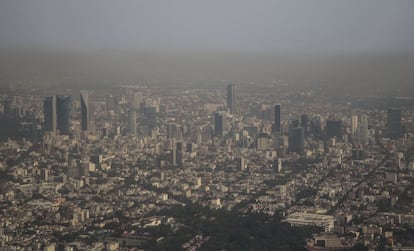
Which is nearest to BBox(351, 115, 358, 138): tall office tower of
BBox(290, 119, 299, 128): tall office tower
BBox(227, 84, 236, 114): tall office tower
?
BBox(290, 119, 299, 128): tall office tower

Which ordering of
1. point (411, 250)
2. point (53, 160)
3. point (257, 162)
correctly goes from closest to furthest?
point (411, 250), point (53, 160), point (257, 162)

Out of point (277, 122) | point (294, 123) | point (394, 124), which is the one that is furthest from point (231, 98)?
point (394, 124)

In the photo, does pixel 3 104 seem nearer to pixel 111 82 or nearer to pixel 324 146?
pixel 111 82

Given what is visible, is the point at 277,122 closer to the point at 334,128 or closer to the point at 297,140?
the point at 297,140

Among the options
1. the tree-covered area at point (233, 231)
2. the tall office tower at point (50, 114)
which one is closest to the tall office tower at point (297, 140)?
the tree-covered area at point (233, 231)

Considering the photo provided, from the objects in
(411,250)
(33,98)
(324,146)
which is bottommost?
(411,250)

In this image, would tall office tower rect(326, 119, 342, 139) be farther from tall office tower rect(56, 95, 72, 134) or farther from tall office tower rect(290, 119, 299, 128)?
→ tall office tower rect(56, 95, 72, 134)

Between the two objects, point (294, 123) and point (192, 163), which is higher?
point (294, 123)

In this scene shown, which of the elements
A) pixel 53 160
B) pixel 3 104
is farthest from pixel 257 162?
pixel 3 104
